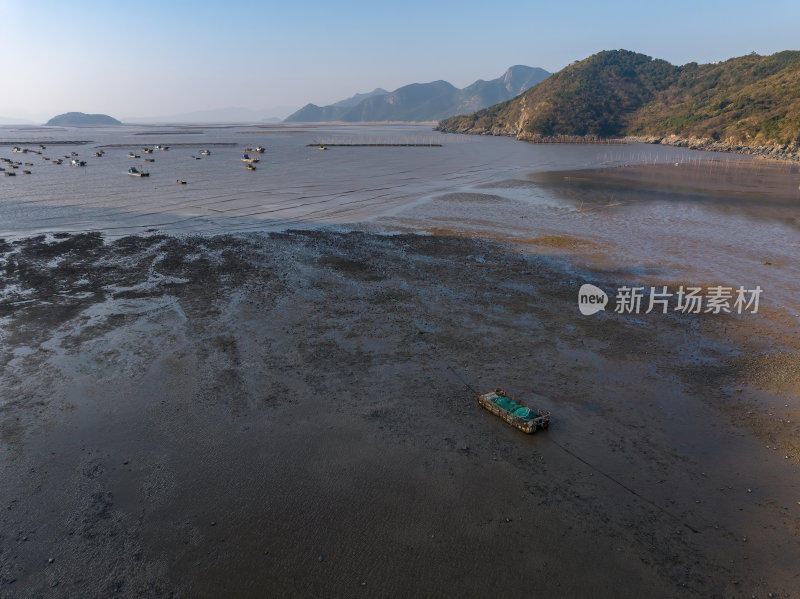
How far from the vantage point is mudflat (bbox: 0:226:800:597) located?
10.9 metres

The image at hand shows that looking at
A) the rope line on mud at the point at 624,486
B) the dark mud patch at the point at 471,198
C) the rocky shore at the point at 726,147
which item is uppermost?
the rocky shore at the point at 726,147

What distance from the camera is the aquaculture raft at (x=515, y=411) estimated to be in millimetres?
15391

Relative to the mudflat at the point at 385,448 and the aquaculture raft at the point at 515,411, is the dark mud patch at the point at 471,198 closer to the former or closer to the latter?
the mudflat at the point at 385,448

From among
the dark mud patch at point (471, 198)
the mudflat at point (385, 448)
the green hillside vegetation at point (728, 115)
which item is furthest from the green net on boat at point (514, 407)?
the green hillside vegetation at point (728, 115)

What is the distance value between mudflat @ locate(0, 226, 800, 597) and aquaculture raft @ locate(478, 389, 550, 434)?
426 mm

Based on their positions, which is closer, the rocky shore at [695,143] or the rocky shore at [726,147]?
the rocky shore at [726,147]

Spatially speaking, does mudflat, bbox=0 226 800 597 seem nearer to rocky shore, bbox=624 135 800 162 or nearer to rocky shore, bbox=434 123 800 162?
rocky shore, bbox=624 135 800 162

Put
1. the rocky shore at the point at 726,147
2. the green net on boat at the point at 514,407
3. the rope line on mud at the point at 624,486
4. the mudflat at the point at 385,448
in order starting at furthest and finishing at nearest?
the rocky shore at the point at 726,147, the green net on boat at the point at 514,407, the rope line on mud at the point at 624,486, the mudflat at the point at 385,448

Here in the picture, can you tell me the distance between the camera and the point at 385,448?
49.3 feet

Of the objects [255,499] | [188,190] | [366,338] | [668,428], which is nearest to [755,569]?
[668,428]

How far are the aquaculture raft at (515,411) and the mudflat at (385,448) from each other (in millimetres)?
426

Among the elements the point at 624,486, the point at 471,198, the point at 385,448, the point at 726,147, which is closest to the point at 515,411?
the point at 624,486

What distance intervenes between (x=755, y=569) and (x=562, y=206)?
49.0m

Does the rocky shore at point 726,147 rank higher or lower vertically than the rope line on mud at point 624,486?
higher
